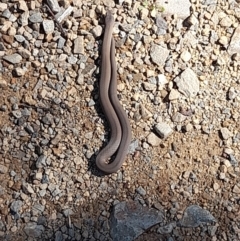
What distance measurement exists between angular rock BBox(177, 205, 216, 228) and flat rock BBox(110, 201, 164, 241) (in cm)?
18

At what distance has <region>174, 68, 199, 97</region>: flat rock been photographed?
5.12m

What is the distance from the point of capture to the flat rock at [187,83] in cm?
512

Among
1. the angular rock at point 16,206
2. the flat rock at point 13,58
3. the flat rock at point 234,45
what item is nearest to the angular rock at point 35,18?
the flat rock at point 13,58

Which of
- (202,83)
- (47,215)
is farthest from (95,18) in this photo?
(47,215)

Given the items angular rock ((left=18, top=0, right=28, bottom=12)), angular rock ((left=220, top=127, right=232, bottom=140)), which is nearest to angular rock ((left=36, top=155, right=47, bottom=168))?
angular rock ((left=18, top=0, right=28, bottom=12))

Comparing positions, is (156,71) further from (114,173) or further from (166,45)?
(114,173)

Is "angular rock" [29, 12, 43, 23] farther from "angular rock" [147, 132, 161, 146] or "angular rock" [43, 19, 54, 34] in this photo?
"angular rock" [147, 132, 161, 146]

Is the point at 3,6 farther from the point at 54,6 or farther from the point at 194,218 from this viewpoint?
the point at 194,218

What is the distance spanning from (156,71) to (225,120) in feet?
2.39

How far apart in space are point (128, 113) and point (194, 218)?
1.03 m

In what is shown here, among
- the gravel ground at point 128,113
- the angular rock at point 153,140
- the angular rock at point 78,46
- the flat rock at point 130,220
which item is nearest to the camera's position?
the flat rock at point 130,220

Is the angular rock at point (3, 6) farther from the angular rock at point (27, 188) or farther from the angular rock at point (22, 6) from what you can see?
the angular rock at point (27, 188)

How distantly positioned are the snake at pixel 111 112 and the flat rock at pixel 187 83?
0.55 m

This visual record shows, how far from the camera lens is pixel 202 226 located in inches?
187
